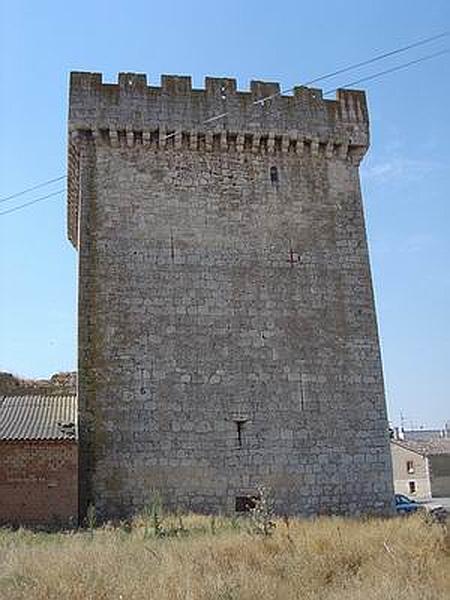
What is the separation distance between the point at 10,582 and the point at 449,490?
42852 mm

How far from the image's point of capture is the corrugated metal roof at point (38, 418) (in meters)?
14.5

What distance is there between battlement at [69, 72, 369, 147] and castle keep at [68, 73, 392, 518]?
A: 0.04 metres

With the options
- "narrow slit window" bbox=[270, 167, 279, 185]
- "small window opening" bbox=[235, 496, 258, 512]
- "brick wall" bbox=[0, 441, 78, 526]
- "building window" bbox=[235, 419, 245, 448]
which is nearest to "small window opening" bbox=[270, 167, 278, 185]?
"narrow slit window" bbox=[270, 167, 279, 185]

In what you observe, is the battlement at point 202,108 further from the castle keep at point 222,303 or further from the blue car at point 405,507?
the blue car at point 405,507

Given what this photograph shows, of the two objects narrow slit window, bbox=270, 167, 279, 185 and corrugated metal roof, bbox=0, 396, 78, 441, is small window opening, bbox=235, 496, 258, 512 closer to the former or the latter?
corrugated metal roof, bbox=0, 396, 78, 441

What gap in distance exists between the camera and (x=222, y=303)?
53.6ft

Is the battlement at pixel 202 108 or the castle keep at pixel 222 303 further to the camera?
the battlement at pixel 202 108

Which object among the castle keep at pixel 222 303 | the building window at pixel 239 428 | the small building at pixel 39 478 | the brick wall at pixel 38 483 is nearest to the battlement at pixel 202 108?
the castle keep at pixel 222 303

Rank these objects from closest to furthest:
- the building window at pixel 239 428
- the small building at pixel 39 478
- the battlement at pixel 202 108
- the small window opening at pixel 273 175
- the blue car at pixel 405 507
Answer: the small building at pixel 39 478 < the building window at pixel 239 428 < the battlement at pixel 202 108 < the small window opening at pixel 273 175 < the blue car at pixel 405 507

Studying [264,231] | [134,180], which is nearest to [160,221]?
[134,180]

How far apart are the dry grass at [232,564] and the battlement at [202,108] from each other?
967 cm

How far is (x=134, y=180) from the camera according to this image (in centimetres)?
1684

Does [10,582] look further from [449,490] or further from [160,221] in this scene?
[449,490]

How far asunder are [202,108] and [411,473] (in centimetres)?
3693
